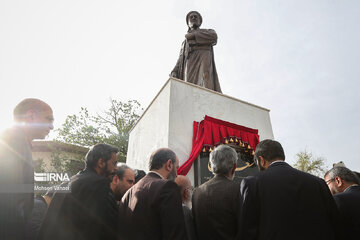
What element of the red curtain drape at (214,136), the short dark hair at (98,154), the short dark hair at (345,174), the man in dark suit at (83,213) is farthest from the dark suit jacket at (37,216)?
the red curtain drape at (214,136)

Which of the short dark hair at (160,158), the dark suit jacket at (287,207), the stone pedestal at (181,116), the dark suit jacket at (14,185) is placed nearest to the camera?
the dark suit jacket at (14,185)

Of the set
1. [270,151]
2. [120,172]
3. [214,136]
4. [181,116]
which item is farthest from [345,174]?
[181,116]

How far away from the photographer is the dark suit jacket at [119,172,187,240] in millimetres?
1782

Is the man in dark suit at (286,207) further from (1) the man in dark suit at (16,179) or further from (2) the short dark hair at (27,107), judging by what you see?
(2) the short dark hair at (27,107)

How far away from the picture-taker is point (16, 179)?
1655 millimetres

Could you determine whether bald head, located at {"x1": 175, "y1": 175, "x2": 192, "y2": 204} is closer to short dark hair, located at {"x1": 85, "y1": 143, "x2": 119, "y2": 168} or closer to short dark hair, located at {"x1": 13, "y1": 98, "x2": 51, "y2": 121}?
short dark hair, located at {"x1": 85, "y1": 143, "x2": 119, "y2": 168}

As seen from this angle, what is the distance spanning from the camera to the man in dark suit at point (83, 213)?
73.2 inches

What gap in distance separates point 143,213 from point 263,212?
2.74ft

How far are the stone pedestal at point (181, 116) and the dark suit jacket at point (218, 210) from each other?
3.02 metres

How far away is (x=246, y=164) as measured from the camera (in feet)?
19.3

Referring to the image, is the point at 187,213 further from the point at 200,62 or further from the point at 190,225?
the point at 200,62

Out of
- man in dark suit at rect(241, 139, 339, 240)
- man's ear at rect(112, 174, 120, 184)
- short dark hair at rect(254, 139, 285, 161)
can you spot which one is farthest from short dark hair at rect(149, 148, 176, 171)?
man's ear at rect(112, 174, 120, 184)

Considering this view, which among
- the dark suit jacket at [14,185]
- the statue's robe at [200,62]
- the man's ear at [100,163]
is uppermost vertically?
the statue's robe at [200,62]

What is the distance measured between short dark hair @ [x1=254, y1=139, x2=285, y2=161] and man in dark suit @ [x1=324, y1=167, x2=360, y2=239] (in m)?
0.66
